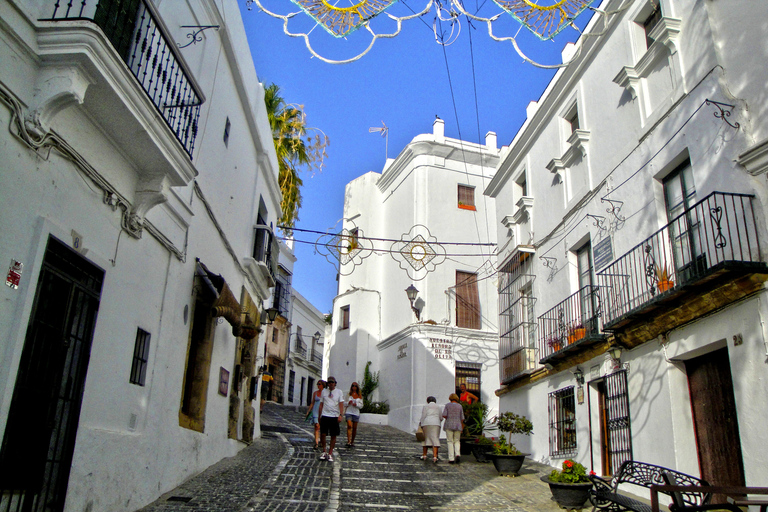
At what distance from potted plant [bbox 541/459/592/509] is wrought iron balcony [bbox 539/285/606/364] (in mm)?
2759

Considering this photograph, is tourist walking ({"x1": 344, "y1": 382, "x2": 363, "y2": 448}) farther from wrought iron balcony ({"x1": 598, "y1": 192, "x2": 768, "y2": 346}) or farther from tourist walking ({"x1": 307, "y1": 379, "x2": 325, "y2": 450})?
wrought iron balcony ({"x1": 598, "y1": 192, "x2": 768, "y2": 346})

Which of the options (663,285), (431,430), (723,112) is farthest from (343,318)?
(723,112)

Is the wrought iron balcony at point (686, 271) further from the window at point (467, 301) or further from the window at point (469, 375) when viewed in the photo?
the window at point (467, 301)

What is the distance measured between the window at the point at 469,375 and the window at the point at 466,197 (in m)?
6.00

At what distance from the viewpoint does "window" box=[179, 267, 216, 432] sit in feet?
30.1

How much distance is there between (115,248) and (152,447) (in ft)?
8.03

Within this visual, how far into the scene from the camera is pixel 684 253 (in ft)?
28.2

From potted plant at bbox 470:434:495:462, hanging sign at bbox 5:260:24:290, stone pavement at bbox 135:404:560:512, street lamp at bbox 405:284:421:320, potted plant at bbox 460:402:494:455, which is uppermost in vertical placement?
street lamp at bbox 405:284:421:320

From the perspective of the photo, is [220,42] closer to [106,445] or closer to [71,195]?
[71,195]

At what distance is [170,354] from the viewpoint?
26.2 ft

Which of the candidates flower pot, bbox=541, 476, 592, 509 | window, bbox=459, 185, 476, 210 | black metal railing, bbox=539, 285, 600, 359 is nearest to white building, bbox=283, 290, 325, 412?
window, bbox=459, 185, 476, 210

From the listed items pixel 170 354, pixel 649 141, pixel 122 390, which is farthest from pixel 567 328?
pixel 122 390

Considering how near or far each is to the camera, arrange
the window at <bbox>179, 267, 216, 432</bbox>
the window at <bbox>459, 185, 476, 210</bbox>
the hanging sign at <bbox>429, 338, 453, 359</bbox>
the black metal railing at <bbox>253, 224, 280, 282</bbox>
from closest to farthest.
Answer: the window at <bbox>179, 267, 216, 432</bbox> < the black metal railing at <bbox>253, 224, 280, 282</bbox> < the hanging sign at <bbox>429, 338, 453, 359</bbox> < the window at <bbox>459, 185, 476, 210</bbox>

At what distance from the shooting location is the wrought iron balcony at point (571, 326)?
10555mm
